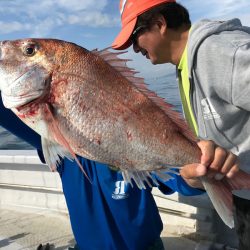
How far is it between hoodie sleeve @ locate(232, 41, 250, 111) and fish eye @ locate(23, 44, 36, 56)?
87 centimetres

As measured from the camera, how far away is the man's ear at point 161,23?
81.4 inches

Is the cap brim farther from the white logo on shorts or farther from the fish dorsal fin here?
the white logo on shorts

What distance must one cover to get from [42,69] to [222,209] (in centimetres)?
93

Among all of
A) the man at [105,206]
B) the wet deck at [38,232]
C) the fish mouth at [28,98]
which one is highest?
the fish mouth at [28,98]

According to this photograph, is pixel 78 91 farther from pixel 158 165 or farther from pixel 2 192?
pixel 2 192

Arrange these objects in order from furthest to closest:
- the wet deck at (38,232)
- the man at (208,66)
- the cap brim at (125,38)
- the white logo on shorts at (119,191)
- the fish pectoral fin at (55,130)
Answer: the wet deck at (38,232), the white logo on shorts at (119,191), the cap brim at (125,38), the man at (208,66), the fish pectoral fin at (55,130)

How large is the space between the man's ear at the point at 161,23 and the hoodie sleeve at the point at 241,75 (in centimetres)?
61

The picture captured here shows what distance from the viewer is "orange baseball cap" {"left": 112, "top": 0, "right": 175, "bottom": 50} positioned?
6.68ft

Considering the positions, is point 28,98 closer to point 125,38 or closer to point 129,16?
point 125,38

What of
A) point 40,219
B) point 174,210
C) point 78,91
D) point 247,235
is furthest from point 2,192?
point 78,91

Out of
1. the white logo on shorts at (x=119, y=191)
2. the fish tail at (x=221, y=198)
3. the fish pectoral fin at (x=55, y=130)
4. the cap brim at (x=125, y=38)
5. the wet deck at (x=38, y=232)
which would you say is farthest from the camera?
the wet deck at (x=38, y=232)

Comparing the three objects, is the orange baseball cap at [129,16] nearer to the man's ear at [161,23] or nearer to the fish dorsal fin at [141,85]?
the man's ear at [161,23]

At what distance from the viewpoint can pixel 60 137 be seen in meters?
1.38

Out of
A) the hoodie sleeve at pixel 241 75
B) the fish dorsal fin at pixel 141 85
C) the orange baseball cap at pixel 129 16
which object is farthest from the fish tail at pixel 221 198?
the orange baseball cap at pixel 129 16
